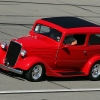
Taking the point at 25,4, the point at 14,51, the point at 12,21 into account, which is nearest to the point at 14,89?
the point at 14,51

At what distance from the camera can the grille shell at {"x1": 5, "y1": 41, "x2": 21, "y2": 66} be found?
14.0m

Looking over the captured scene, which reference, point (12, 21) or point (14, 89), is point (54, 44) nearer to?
point (14, 89)

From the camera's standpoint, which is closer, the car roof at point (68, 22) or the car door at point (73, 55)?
the car door at point (73, 55)

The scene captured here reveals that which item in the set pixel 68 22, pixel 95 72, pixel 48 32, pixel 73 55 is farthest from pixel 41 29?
pixel 95 72

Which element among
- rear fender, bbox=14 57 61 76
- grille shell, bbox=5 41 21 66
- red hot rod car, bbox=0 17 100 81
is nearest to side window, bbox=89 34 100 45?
red hot rod car, bbox=0 17 100 81

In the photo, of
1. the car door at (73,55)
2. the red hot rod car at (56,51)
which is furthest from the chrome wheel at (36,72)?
the car door at (73,55)

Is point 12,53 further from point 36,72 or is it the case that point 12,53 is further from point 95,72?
point 95,72

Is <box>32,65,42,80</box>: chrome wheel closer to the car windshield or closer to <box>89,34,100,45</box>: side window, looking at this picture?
the car windshield

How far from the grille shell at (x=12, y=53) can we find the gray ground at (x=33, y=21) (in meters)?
0.38

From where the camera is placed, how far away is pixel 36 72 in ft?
45.2

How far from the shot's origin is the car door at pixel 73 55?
14234 millimetres

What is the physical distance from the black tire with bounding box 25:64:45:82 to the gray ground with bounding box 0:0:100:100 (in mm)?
140

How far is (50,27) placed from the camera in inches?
579

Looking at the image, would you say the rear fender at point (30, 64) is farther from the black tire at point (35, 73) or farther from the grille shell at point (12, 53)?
the grille shell at point (12, 53)
